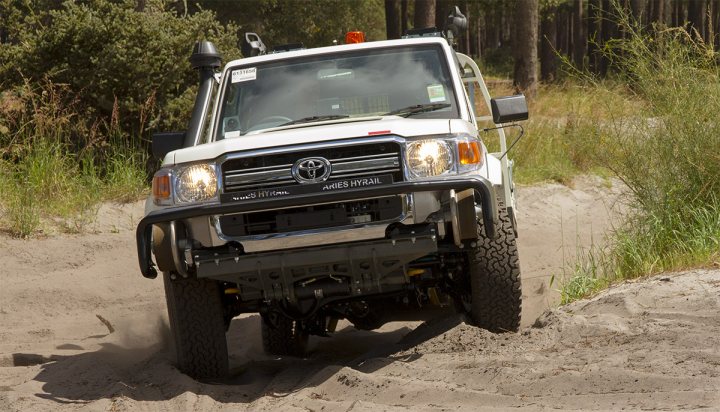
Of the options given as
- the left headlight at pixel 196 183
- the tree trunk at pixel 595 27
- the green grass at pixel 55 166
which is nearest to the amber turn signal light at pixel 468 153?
the left headlight at pixel 196 183

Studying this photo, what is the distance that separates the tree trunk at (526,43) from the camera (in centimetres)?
2088

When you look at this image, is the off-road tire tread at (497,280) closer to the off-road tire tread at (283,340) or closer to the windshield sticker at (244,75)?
the off-road tire tread at (283,340)

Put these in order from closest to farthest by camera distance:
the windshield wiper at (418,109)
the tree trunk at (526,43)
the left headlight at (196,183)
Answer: the left headlight at (196,183) → the windshield wiper at (418,109) → the tree trunk at (526,43)

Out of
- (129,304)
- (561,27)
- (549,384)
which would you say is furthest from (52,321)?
(561,27)

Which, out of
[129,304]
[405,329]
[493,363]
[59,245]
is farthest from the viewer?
[59,245]

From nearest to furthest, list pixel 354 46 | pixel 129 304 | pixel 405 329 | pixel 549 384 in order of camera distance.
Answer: pixel 549 384
pixel 354 46
pixel 405 329
pixel 129 304

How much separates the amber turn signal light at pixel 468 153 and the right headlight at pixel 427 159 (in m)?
0.07

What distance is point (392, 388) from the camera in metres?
5.37

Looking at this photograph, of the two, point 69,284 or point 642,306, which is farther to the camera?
point 69,284

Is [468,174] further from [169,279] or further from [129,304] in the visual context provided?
[129,304]

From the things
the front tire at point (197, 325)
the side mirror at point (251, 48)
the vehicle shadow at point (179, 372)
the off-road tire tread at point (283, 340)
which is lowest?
the off-road tire tread at point (283, 340)

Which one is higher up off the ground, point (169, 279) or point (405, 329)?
point (169, 279)

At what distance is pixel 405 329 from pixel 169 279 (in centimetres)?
293

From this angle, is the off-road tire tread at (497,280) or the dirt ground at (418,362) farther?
the off-road tire tread at (497,280)
